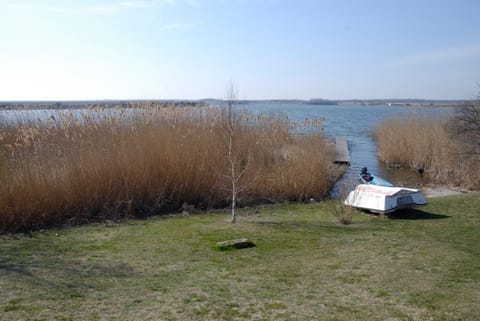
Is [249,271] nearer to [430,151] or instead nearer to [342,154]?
[342,154]

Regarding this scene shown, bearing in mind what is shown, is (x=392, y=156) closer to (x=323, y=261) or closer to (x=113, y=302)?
(x=323, y=261)

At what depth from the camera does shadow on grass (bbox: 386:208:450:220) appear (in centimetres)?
770

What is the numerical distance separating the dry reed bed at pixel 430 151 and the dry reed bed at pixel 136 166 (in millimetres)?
4694

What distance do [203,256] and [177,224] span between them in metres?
2.02

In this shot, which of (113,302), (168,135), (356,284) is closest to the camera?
(113,302)

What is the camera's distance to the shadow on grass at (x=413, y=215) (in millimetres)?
7697

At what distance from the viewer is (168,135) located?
9.38 meters

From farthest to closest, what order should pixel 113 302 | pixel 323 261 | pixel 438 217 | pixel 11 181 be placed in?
pixel 438 217, pixel 11 181, pixel 323 261, pixel 113 302

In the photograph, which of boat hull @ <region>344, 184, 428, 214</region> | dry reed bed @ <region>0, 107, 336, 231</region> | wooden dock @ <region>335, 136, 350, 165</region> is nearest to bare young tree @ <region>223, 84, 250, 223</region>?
dry reed bed @ <region>0, 107, 336, 231</region>

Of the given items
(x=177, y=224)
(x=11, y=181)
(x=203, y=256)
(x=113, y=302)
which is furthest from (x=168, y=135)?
(x=113, y=302)

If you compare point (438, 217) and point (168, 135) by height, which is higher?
point (168, 135)

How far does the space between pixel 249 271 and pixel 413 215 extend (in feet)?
13.8

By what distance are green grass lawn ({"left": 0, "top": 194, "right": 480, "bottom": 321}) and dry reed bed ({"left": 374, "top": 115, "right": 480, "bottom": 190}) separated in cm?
644

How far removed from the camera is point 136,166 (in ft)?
28.3
